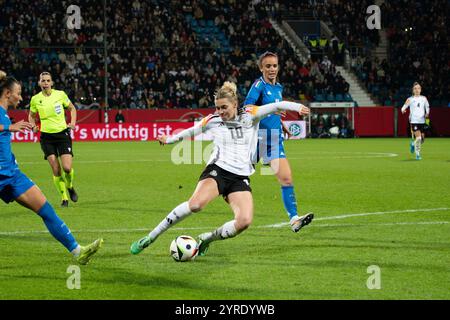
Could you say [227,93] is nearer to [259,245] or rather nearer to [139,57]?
[259,245]

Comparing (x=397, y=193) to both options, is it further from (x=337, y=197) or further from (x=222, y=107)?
(x=222, y=107)

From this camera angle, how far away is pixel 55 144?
1480cm

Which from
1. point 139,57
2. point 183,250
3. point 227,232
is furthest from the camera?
point 139,57

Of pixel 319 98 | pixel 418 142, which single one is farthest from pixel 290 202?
pixel 319 98

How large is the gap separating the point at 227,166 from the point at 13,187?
2.28 meters

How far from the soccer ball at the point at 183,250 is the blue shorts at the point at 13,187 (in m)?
1.65

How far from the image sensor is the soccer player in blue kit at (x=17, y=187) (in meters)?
8.24

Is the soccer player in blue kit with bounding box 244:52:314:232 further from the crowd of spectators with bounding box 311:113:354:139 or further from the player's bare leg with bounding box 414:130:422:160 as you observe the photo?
the crowd of spectators with bounding box 311:113:354:139

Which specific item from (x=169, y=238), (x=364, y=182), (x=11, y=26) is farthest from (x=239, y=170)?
(x=11, y=26)

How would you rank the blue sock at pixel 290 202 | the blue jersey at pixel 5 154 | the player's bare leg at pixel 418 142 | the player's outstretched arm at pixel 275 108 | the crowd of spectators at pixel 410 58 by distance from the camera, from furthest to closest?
the crowd of spectators at pixel 410 58
the player's bare leg at pixel 418 142
the blue sock at pixel 290 202
the player's outstretched arm at pixel 275 108
the blue jersey at pixel 5 154

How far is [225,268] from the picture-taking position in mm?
8188

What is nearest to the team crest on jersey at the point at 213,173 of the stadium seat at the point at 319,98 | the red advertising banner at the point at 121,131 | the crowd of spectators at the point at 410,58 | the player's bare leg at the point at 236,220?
the player's bare leg at the point at 236,220

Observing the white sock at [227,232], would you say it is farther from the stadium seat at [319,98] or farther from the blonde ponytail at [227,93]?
the stadium seat at [319,98]

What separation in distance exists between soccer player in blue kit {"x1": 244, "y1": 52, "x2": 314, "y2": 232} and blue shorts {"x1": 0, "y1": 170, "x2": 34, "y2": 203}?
3871mm
